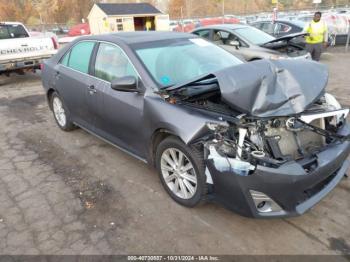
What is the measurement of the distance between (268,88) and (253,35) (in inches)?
272

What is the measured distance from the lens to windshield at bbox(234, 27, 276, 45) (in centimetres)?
887

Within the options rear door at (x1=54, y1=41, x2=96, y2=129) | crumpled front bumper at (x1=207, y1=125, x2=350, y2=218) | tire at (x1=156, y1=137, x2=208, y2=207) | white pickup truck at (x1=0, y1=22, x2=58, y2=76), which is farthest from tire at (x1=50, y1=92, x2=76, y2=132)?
white pickup truck at (x1=0, y1=22, x2=58, y2=76)

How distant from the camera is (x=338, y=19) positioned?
50.8 ft

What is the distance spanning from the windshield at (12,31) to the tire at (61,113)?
18.8 ft

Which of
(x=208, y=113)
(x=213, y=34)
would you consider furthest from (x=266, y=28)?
(x=208, y=113)

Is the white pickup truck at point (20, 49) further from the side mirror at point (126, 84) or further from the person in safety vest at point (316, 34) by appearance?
the person in safety vest at point (316, 34)

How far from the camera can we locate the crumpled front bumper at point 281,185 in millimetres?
2453

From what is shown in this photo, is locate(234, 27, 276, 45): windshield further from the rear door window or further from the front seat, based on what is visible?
the rear door window

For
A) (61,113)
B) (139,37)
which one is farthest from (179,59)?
(61,113)

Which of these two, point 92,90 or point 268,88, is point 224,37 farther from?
point 268,88

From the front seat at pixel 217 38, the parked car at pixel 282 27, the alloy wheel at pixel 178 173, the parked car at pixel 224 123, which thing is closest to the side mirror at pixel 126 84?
the parked car at pixel 224 123

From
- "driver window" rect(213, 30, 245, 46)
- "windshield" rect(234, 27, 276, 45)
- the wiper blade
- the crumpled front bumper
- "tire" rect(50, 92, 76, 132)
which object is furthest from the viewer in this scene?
"driver window" rect(213, 30, 245, 46)

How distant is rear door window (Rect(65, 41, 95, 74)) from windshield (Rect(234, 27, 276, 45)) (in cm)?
553

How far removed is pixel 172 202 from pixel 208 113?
108cm
